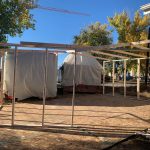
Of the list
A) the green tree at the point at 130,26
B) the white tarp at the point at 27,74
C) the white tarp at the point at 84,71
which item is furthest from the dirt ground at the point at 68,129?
the green tree at the point at 130,26

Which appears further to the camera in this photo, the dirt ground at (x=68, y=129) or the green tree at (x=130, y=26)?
the green tree at (x=130, y=26)

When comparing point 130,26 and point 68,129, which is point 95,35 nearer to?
point 130,26

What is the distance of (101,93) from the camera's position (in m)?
23.0

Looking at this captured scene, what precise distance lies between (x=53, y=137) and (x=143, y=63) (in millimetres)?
22979

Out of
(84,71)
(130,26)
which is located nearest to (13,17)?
(84,71)

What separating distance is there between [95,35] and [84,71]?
1549 centimetres

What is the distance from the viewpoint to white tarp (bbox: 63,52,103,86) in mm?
22766

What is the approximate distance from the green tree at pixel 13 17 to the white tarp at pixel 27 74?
460 cm

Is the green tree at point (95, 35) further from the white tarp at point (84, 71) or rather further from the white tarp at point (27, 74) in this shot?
the white tarp at point (27, 74)

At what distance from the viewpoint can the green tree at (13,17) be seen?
21081mm

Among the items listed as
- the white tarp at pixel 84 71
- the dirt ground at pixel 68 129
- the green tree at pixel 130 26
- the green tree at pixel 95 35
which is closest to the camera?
Answer: the dirt ground at pixel 68 129

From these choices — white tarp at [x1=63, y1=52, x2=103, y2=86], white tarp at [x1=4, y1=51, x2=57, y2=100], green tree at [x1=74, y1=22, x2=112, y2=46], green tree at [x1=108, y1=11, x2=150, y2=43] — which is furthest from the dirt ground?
green tree at [x1=74, y1=22, x2=112, y2=46]

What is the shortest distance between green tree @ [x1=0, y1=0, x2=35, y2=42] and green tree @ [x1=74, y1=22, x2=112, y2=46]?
47.2 ft

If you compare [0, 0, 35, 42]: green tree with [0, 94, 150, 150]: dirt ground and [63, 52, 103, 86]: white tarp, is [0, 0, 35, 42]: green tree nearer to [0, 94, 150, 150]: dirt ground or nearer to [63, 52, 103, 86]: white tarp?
[63, 52, 103, 86]: white tarp
